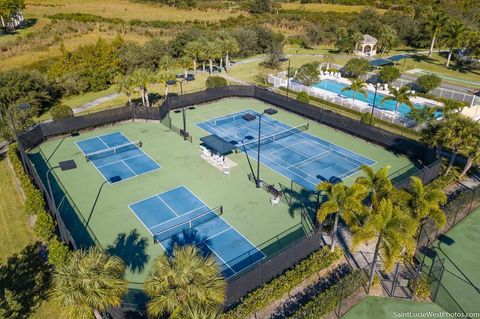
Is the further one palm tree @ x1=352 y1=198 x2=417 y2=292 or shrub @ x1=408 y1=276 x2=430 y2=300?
shrub @ x1=408 y1=276 x2=430 y2=300

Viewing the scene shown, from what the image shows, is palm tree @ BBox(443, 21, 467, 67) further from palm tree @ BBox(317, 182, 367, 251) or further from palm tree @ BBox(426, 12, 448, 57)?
palm tree @ BBox(317, 182, 367, 251)

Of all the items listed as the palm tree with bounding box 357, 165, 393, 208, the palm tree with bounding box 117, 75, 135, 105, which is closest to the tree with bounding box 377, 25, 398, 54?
the palm tree with bounding box 117, 75, 135, 105

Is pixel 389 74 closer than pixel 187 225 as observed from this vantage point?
No

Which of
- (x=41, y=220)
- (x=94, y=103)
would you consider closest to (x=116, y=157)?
(x=41, y=220)

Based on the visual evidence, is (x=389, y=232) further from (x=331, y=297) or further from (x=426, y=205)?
(x=331, y=297)

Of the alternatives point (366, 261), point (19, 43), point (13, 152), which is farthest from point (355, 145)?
point (19, 43)
